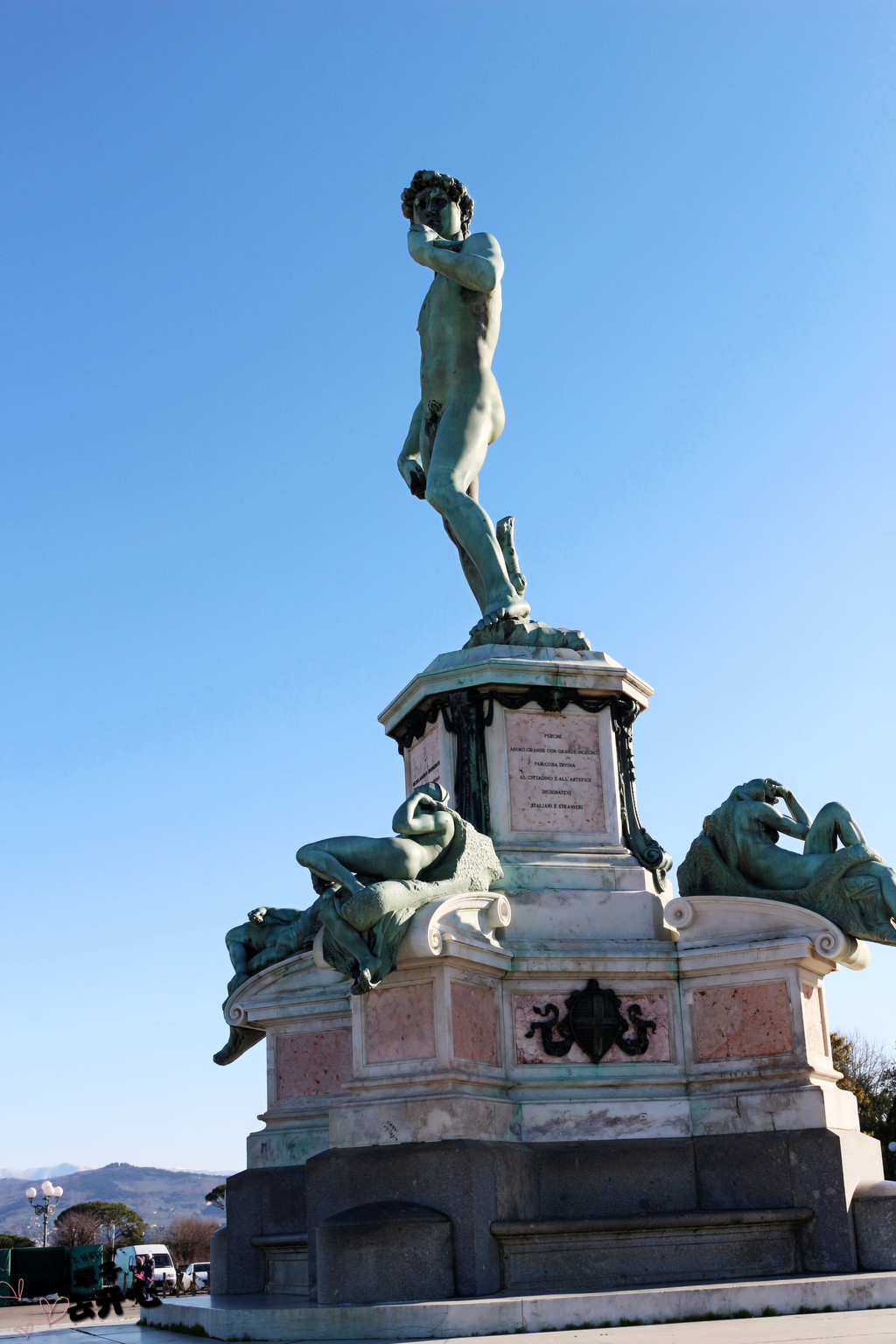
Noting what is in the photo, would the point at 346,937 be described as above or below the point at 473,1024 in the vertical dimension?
above

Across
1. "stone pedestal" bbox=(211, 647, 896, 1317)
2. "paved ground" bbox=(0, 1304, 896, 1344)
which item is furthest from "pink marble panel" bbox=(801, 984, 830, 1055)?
"paved ground" bbox=(0, 1304, 896, 1344)

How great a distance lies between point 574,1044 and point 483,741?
98.1 inches

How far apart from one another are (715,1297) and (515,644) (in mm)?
5409

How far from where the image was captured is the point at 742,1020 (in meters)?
9.99

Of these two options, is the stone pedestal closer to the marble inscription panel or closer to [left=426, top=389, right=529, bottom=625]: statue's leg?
the marble inscription panel

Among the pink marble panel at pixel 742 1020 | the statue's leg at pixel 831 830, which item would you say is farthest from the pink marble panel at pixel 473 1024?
the statue's leg at pixel 831 830

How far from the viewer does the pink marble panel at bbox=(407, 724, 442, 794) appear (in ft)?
37.4

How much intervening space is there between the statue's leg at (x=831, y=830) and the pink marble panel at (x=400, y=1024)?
336 centimetres

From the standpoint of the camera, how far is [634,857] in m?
11.2

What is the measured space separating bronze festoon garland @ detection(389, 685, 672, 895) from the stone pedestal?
0.02 m

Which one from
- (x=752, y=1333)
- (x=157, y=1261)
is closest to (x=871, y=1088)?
(x=157, y=1261)


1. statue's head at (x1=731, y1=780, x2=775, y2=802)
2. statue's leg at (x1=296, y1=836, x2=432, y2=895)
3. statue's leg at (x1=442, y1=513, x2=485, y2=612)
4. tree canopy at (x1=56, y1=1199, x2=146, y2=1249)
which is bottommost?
tree canopy at (x1=56, y1=1199, x2=146, y2=1249)

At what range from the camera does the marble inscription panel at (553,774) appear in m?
11.1

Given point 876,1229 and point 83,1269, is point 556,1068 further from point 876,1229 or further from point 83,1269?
point 83,1269
